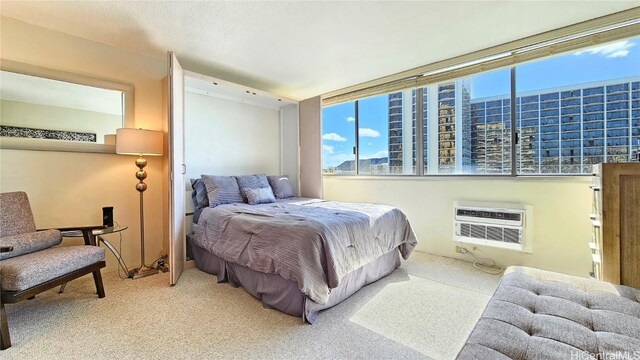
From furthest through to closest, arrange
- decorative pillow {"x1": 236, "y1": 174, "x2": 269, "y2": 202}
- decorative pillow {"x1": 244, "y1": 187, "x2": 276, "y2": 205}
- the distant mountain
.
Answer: the distant mountain
decorative pillow {"x1": 236, "y1": 174, "x2": 269, "y2": 202}
decorative pillow {"x1": 244, "y1": 187, "x2": 276, "y2": 205}

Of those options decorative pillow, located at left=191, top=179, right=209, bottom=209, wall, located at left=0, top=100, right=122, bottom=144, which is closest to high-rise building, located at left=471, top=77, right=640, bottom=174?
decorative pillow, located at left=191, top=179, right=209, bottom=209

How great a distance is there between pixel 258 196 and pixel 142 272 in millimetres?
1414

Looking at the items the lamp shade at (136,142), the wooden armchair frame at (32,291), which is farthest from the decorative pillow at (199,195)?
the wooden armchair frame at (32,291)

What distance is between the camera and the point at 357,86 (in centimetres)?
402

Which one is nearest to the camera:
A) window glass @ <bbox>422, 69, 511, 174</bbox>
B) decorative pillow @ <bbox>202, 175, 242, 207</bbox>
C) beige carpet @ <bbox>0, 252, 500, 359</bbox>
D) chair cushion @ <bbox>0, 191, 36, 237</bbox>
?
beige carpet @ <bbox>0, 252, 500, 359</bbox>

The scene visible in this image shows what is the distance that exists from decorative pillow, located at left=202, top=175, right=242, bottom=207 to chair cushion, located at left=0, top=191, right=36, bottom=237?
4.70ft


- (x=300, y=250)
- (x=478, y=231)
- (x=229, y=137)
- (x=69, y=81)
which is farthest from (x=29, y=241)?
(x=478, y=231)

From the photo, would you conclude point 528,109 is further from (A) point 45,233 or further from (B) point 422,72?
(A) point 45,233

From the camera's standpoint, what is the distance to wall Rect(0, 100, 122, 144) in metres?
2.32

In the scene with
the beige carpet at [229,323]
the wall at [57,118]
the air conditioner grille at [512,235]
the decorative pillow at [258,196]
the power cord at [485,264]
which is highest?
the wall at [57,118]

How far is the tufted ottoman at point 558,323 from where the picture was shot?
87cm

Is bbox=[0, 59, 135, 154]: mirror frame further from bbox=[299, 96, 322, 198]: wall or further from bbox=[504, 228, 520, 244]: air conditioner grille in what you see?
bbox=[504, 228, 520, 244]: air conditioner grille

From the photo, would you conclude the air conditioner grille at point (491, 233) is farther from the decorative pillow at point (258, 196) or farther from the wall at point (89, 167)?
the wall at point (89, 167)

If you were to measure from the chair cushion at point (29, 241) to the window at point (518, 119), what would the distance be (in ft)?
11.8
